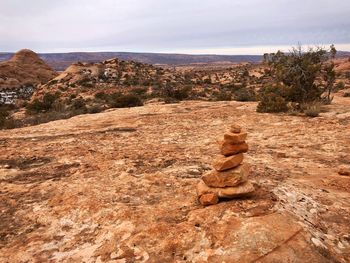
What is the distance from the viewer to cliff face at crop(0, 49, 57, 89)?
56.3 metres

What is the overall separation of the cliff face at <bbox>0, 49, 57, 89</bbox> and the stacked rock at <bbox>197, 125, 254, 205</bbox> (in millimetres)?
53470

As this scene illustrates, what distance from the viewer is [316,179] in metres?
6.41

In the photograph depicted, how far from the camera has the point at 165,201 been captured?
5.45 m

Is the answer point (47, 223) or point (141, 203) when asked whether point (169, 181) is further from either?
point (47, 223)

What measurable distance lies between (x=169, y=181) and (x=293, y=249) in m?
2.76

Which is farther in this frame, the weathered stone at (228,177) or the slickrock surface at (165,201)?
the weathered stone at (228,177)

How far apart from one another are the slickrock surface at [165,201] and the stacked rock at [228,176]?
107mm

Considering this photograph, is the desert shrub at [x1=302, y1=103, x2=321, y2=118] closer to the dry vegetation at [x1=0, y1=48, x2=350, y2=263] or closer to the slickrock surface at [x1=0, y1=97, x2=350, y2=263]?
the dry vegetation at [x1=0, y1=48, x2=350, y2=263]

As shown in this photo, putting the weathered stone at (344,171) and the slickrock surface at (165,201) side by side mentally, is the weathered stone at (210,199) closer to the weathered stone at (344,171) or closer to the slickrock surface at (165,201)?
the slickrock surface at (165,201)

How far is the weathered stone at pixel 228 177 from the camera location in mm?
4914

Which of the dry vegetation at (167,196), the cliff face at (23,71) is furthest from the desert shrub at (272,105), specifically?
the cliff face at (23,71)

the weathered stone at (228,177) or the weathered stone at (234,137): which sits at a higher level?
the weathered stone at (234,137)

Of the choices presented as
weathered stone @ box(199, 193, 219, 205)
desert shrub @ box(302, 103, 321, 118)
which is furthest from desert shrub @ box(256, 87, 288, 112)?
weathered stone @ box(199, 193, 219, 205)

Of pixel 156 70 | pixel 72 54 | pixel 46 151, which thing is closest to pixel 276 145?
pixel 46 151
